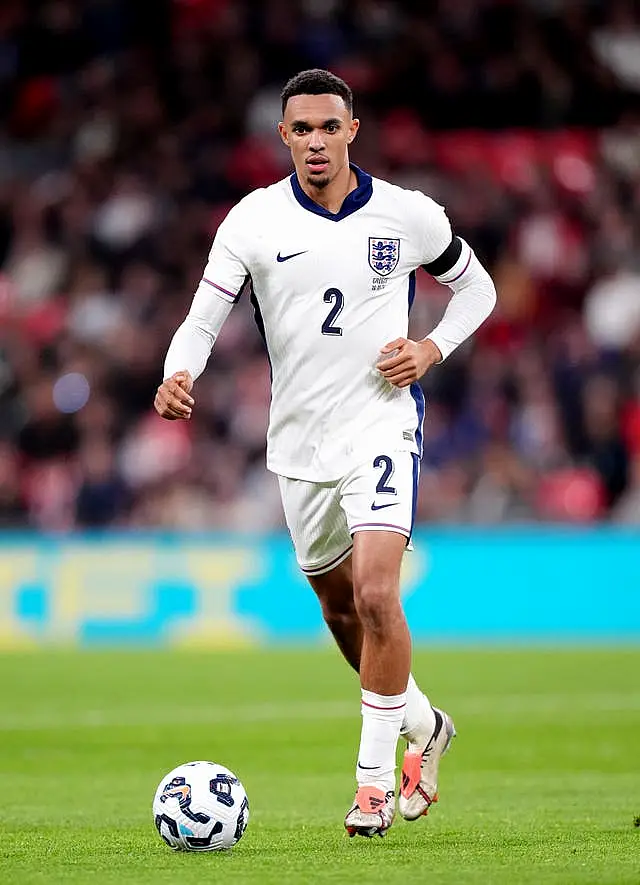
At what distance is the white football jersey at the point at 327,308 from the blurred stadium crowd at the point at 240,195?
372 inches

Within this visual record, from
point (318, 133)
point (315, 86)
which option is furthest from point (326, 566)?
point (315, 86)

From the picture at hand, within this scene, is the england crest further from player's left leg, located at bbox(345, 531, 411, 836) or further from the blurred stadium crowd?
the blurred stadium crowd

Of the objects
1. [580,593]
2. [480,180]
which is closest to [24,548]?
[580,593]

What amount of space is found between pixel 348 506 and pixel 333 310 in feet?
2.37

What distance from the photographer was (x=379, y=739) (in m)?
5.95

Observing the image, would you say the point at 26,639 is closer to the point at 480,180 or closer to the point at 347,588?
the point at 480,180

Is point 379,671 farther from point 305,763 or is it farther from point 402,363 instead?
point 305,763

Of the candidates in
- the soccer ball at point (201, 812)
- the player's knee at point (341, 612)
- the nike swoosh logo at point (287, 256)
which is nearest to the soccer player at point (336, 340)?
the nike swoosh logo at point (287, 256)

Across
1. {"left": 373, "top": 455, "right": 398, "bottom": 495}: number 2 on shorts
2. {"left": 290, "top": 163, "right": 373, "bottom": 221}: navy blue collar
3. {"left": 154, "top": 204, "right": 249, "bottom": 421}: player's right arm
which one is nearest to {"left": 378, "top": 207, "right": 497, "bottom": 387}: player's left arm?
{"left": 290, "top": 163, "right": 373, "bottom": 221}: navy blue collar

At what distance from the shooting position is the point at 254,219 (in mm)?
6320

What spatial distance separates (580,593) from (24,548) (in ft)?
16.8

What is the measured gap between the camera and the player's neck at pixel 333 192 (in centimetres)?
633

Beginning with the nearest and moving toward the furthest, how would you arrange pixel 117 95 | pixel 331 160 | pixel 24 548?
pixel 331 160
pixel 24 548
pixel 117 95

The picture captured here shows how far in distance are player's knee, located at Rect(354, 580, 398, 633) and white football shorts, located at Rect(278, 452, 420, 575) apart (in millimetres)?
228
